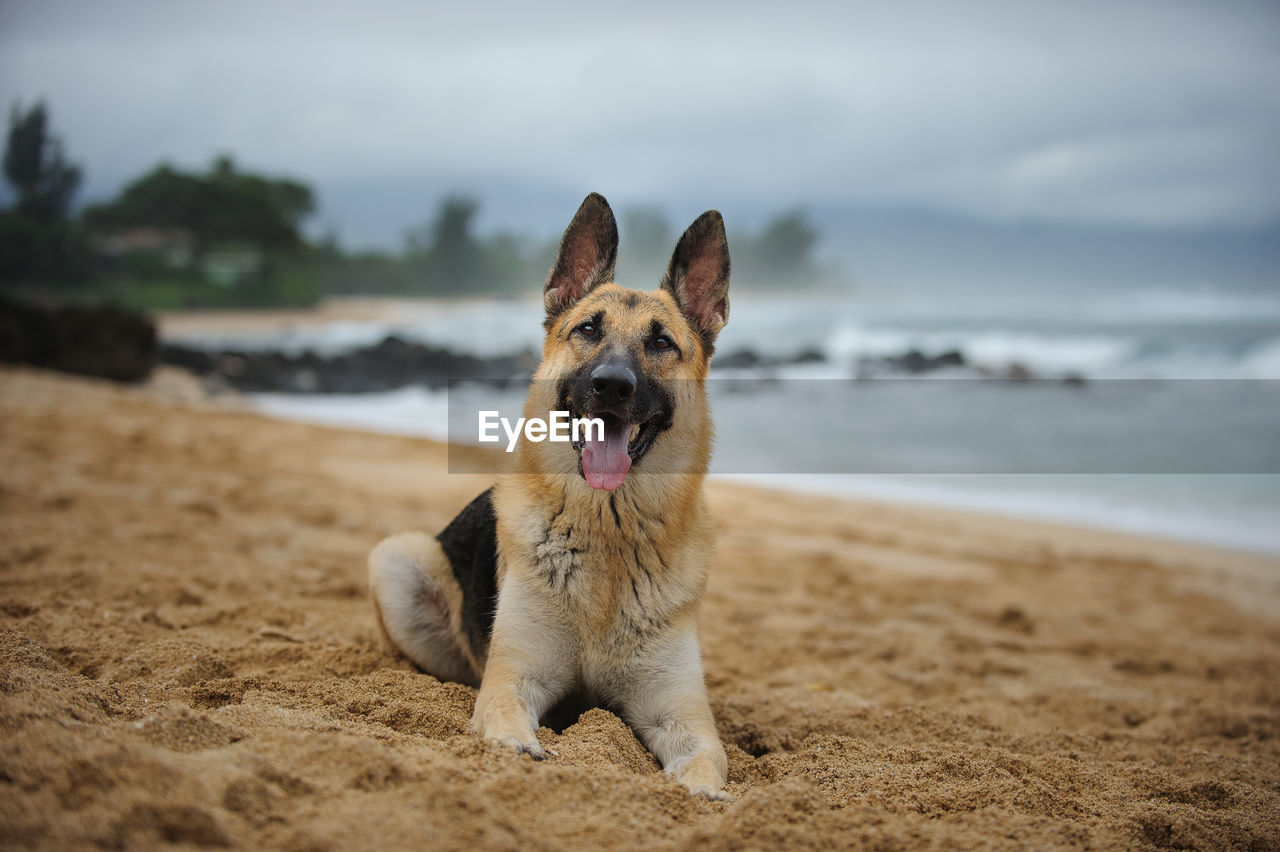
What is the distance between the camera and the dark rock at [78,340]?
16219mm

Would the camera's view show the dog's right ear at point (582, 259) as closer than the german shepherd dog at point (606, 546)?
No

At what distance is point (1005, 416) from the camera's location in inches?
714

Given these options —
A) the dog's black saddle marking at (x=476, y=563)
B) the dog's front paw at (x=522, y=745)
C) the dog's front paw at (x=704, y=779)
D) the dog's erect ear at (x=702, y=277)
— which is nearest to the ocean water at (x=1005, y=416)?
the dog's erect ear at (x=702, y=277)

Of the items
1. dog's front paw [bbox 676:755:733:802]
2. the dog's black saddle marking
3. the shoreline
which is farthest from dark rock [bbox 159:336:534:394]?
dog's front paw [bbox 676:755:733:802]

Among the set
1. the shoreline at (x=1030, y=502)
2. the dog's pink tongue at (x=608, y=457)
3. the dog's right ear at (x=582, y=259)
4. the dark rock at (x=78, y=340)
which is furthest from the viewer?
the dark rock at (x=78, y=340)

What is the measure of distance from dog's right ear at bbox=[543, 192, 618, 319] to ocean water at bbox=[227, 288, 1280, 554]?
26.6 ft

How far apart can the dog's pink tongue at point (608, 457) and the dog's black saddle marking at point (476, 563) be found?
25.2 inches

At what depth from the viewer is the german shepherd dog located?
9.90 ft

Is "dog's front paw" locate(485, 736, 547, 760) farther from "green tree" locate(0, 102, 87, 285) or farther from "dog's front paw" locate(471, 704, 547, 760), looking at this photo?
"green tree" locate(0, 102, 87, 285)

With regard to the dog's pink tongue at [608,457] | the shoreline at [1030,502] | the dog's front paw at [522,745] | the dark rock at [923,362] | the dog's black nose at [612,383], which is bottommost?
the dog's front paw at [522,745]

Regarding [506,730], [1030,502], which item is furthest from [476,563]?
[1030,502]

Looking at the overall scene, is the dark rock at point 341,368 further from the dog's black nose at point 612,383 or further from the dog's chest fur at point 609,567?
the dog's black nose at point 612,383

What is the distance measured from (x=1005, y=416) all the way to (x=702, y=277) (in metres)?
16.4

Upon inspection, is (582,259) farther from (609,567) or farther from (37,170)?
(37,170)
